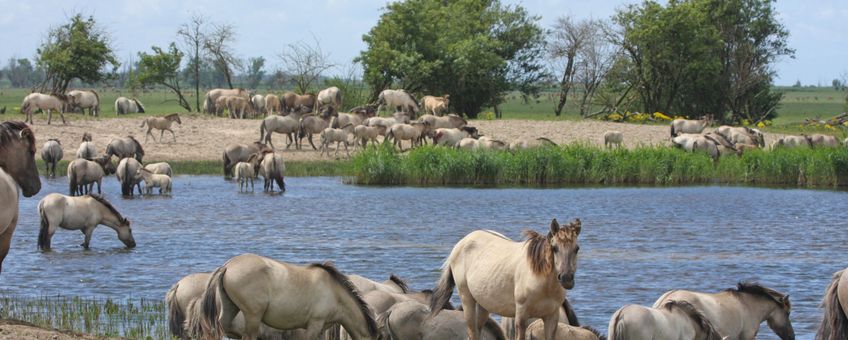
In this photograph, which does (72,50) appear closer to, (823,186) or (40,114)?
(40,114)

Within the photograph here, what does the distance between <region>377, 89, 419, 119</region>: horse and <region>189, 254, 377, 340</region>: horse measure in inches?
1501

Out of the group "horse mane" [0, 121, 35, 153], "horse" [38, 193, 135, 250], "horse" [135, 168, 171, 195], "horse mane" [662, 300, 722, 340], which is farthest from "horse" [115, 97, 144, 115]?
"horse mane" [662, 300, 722, 340]

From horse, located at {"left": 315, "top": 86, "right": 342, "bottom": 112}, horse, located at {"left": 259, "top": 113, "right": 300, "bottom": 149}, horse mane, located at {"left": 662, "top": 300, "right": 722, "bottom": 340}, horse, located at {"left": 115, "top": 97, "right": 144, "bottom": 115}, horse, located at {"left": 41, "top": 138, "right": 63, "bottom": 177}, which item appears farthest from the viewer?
horse, located at {"left": 115, "top": 97, "right": 144, "bottom": 115}

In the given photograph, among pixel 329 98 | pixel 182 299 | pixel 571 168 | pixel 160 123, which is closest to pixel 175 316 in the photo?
pixel 182 299

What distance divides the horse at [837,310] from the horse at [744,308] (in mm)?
1084

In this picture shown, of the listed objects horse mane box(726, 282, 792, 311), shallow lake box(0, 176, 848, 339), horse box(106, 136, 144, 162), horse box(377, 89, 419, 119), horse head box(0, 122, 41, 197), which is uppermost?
horse box(377, 89, 419, 119)

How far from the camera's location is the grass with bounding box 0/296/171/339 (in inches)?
458

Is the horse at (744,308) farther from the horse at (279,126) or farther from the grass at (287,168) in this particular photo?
the horse at (279,126)

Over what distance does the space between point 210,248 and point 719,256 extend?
26.7ft

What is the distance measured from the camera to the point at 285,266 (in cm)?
949

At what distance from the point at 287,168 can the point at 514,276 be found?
27.4 meters

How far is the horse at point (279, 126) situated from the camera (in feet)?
129

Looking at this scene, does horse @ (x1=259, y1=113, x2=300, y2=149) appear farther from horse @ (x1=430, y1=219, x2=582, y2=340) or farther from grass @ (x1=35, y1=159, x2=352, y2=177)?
horse @ (x1=430, y1=219, x2=582, y2=340)

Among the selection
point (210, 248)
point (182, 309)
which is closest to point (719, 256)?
point (210, 248)
